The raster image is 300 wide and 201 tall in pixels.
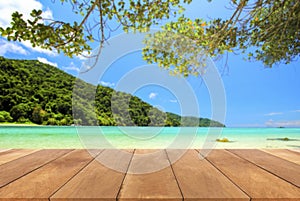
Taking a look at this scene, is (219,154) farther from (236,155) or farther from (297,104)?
(297,104)

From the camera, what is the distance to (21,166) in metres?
1.42

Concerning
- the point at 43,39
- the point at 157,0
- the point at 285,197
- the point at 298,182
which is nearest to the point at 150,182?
the point at 285,197

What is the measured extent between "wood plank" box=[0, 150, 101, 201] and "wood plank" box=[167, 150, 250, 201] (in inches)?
23.8

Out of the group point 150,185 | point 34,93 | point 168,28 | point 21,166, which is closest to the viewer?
point 150,185

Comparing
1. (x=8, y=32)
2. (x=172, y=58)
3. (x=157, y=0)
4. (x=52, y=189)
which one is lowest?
(x=52, y=189)

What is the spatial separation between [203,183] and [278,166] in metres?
0.75

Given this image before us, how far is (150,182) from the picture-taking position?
108 centimetres

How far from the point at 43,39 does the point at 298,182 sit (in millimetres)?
2079

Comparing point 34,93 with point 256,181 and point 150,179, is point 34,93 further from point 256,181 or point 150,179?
point 256,181

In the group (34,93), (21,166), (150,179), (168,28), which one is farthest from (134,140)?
(34,93)

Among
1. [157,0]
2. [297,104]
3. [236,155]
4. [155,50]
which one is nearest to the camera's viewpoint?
[236,155]

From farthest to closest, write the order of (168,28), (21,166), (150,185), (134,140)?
(134,140)
(168,28)
(21,166)
(150,185)

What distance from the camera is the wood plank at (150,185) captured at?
89 centimetres

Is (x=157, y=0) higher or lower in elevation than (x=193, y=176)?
higher
